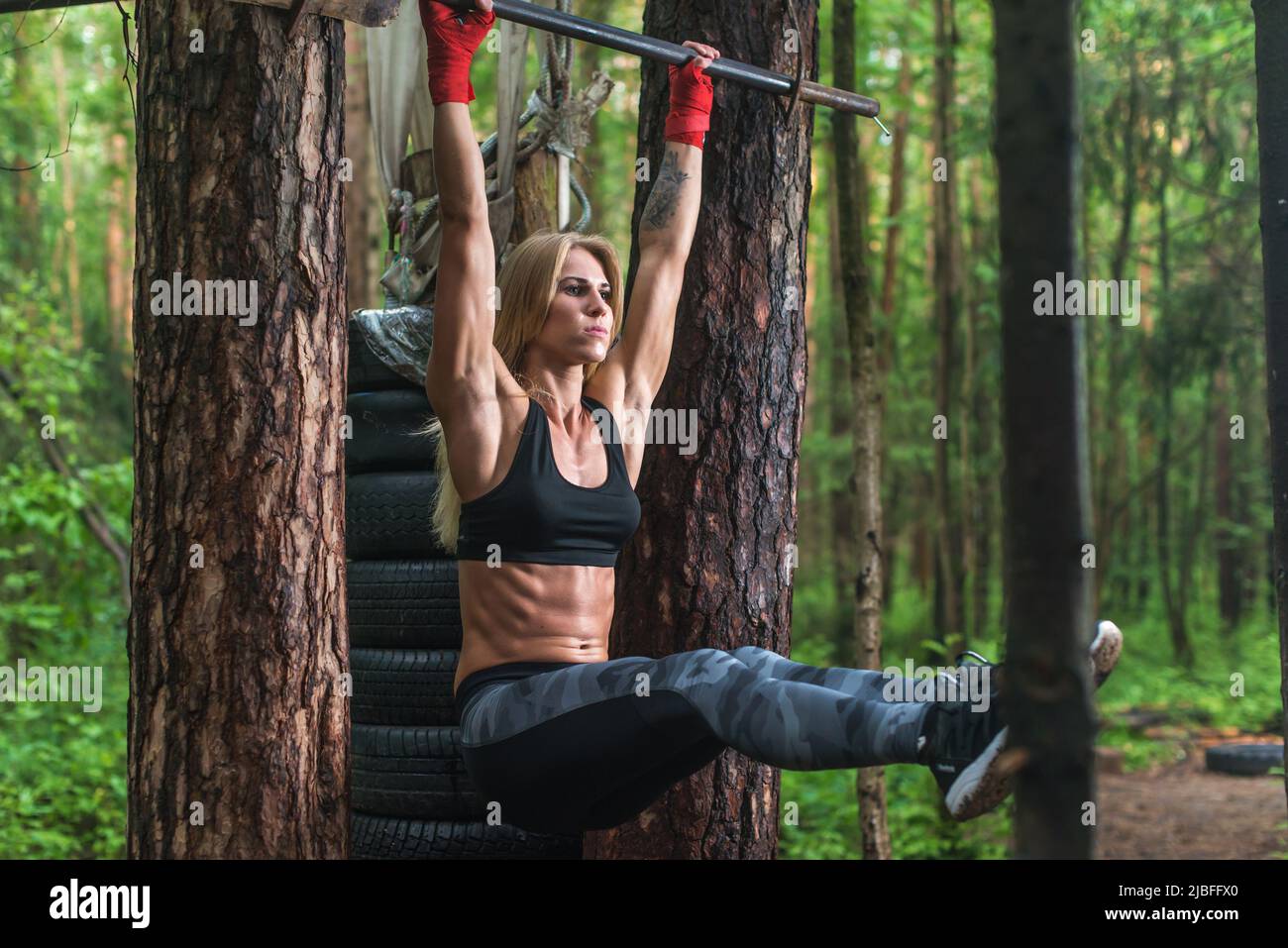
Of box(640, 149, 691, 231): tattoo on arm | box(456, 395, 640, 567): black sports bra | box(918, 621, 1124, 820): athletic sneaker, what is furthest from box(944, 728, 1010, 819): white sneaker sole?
box(640, 149, 691, 231): tattoo on arm

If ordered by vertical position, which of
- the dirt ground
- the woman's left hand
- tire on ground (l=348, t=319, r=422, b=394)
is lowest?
the dirt ground

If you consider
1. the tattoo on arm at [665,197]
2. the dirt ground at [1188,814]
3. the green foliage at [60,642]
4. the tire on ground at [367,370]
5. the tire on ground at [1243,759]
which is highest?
the tattoo on arm at [665,197]

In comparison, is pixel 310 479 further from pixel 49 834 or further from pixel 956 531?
pixel 956 531

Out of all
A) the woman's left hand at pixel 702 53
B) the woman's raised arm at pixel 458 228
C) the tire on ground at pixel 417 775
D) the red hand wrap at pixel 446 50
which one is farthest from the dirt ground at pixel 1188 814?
the red hand wrap at pixel 446 50

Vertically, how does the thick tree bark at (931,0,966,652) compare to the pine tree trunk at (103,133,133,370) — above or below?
below

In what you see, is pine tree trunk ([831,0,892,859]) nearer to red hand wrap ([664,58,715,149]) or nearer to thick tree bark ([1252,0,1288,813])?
thick tree bark ([1252,0,1288,813])

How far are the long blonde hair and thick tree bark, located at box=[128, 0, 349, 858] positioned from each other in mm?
457

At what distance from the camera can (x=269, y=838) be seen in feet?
11.4

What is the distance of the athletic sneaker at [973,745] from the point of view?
265 centimetres

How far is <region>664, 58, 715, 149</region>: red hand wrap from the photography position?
4293mm

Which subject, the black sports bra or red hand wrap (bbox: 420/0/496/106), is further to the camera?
the black sports bra

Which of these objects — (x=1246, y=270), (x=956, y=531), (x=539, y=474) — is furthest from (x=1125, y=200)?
(x=539, y=474)

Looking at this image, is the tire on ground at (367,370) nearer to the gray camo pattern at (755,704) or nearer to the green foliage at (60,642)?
the gray camo pattern at (755,704)

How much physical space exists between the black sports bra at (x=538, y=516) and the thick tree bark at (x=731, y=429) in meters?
1.03
